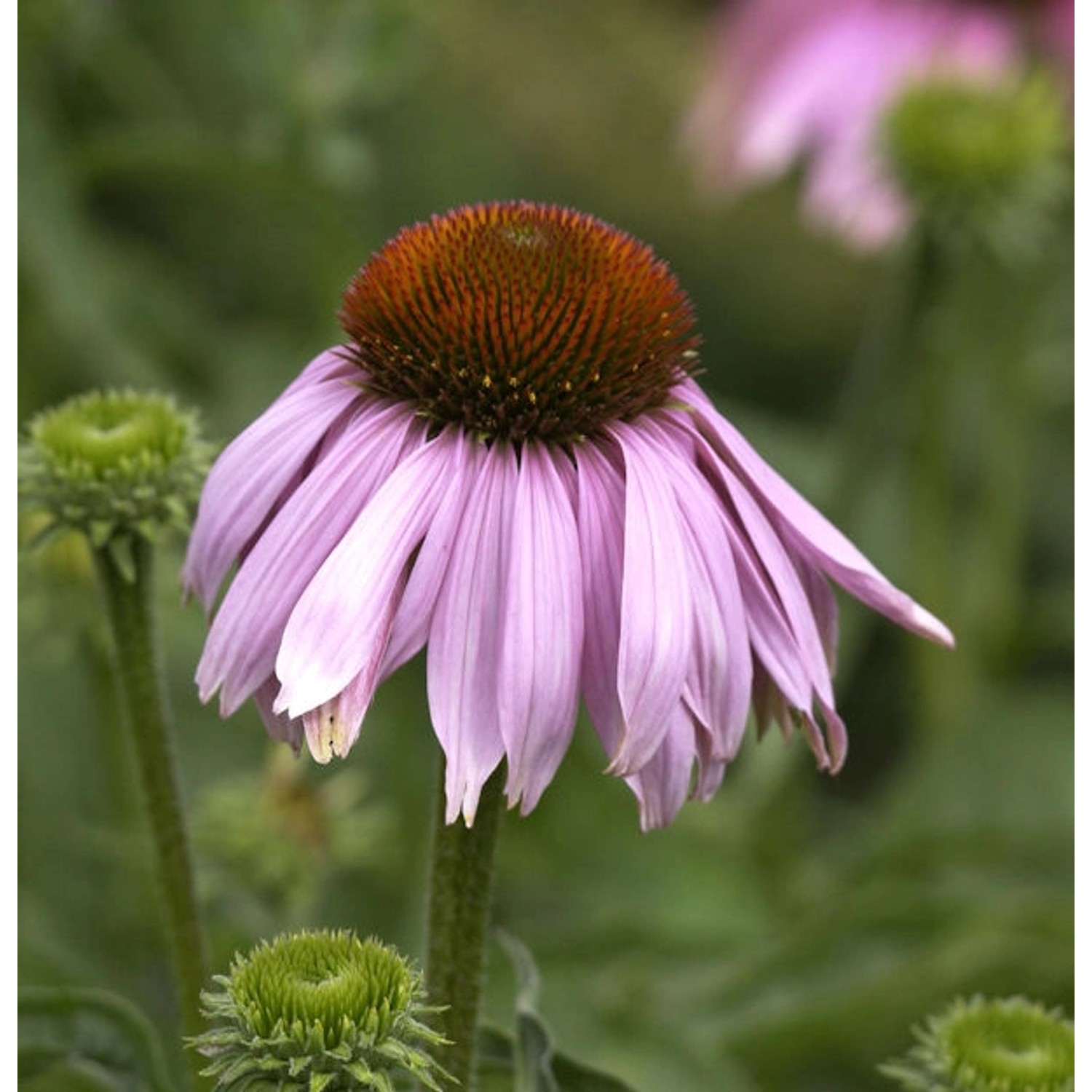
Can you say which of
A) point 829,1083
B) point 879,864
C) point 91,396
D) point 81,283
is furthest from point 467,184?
point 91,396

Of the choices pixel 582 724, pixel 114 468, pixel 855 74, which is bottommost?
pixel 114 468

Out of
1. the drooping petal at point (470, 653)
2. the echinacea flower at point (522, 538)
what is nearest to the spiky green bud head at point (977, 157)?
the echinacea flower at point (522, 538)

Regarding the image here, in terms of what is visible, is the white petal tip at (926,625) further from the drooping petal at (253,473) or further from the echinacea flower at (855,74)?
the echinacea flower at (855,74)

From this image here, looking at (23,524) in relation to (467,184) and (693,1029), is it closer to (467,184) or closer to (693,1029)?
(693,1029)

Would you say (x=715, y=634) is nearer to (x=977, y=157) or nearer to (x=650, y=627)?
(x=650, y=627)

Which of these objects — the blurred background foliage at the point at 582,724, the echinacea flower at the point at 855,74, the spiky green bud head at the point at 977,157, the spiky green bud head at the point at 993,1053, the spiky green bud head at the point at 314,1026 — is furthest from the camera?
the echinacea flower at the point at 855,74

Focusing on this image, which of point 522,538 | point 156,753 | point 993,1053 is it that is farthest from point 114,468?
point 993,1053
